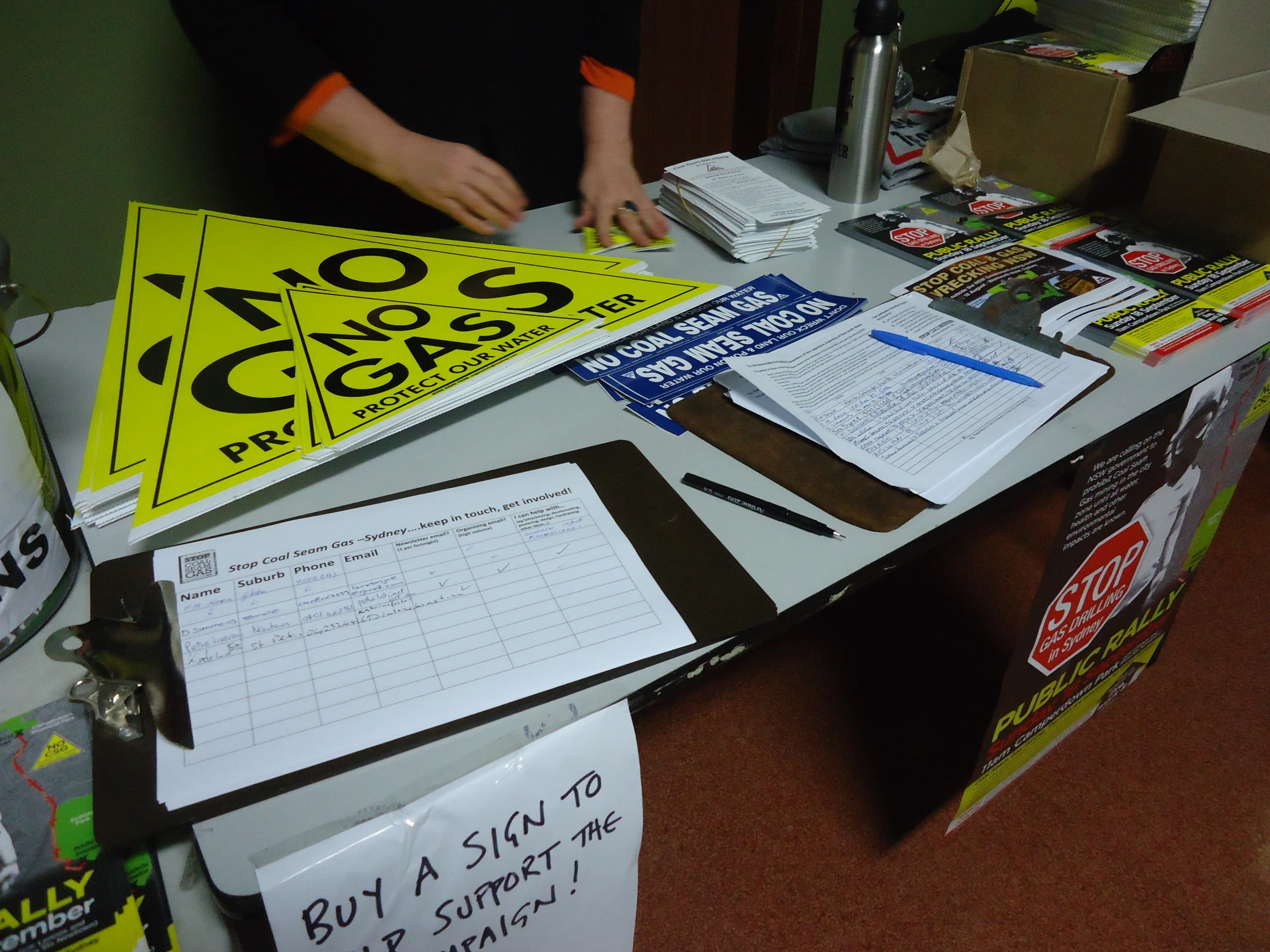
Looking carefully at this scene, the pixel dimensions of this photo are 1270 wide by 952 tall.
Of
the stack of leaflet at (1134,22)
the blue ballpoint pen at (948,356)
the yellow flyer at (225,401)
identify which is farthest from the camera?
the stack of leaflet at (1134,22)

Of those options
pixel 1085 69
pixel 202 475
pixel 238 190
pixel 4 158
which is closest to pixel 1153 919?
pixel 1085 69

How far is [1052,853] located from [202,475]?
49.5 inches

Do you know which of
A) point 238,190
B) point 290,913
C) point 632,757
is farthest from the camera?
point 238,190

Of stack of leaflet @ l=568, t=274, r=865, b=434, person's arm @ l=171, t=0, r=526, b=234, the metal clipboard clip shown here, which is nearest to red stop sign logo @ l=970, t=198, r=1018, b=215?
stack of leaflet @ l=568, t=274, r=865, b=434

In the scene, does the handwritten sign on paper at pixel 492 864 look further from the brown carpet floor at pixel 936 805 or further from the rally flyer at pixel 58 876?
the brown carpet floor at pixel 936 805

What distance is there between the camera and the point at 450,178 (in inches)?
37.8

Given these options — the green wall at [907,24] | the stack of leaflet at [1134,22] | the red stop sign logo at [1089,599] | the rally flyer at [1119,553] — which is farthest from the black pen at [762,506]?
the green wall at [907,24]

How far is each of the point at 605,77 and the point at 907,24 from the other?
1865 millimetres

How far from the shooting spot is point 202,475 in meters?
0.63

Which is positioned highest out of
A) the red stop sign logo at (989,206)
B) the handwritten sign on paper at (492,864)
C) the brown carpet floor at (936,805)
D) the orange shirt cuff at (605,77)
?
the orange shirt cuff at (605,77)

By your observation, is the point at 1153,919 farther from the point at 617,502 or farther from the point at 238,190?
the point at 238,190

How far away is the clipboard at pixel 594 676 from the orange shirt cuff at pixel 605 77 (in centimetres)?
74

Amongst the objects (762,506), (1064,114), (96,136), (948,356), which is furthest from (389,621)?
(96,136)

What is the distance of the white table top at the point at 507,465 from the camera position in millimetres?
458
